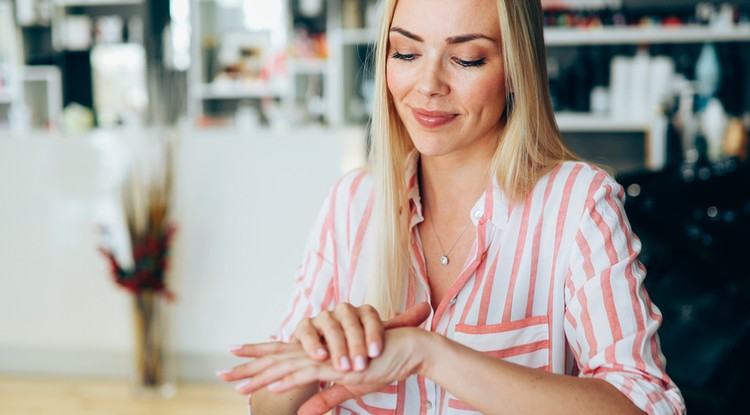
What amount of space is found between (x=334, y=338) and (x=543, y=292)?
37 cm

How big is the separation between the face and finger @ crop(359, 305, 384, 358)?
0.32 metres

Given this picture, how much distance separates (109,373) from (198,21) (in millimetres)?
3557

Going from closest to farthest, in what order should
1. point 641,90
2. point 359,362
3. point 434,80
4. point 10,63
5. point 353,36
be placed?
point 359,362 < point 434,80 < point 641,90 < point 353,36 < point 10,63

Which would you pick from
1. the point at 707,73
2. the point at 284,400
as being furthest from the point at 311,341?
the point at 707,73

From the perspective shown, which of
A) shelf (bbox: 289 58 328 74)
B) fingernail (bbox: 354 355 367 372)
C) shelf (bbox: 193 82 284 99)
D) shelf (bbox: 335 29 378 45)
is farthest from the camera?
shelf (bbox: 193 82 284 99)

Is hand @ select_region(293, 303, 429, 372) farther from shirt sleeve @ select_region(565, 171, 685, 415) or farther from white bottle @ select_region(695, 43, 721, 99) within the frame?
white bottle @ select_region(695, 43, 721, 99)

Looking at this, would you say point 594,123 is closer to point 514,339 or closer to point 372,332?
point 514,339

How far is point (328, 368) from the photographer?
880mm

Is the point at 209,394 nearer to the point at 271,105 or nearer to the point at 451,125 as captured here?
the point at 451,125

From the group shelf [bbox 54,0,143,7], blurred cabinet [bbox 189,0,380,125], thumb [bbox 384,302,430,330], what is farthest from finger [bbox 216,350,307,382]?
shelf [bbox 54,0,143,7]

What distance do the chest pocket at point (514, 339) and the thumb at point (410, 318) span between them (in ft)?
0.55

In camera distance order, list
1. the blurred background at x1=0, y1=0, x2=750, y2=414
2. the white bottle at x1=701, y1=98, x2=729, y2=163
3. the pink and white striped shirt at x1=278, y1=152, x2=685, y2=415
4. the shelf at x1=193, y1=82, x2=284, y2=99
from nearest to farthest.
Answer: the pink and white striped shirt at x1=278, y1=152, x2=685, y2=415, the blurred background at x1=0, y1=0, x2=750, y2=414, the white bottle at x1=701, y1=98, x2=729, y2=163, the shelf at x1=193, y1=82, x2=284, y2=99

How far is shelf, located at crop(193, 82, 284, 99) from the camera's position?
6.18 metres

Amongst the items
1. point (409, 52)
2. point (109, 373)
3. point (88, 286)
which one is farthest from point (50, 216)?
point (409, 52)
